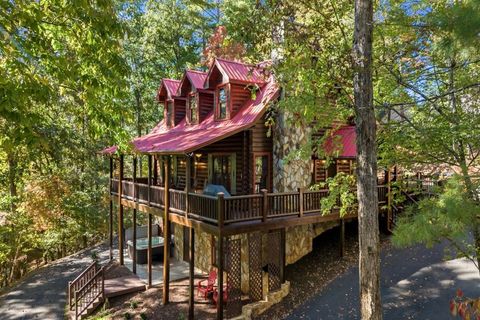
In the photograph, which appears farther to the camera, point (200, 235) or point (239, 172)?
point (200, 235)

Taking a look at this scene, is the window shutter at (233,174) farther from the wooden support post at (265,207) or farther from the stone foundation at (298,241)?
the wooden support post at (265,207)

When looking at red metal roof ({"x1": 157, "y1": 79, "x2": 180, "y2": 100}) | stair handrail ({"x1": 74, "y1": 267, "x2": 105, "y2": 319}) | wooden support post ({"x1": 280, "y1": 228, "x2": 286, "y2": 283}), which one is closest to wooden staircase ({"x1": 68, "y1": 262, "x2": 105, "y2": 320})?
stair handrail ({"x1": 74, "y1": 267, "x2": 105, "y2": 319})

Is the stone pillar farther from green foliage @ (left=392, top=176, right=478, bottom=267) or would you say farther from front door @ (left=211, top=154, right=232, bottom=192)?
green foliage @ (left=392, top=176, right=478, bottom=267)

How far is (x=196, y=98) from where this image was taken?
16062 mm

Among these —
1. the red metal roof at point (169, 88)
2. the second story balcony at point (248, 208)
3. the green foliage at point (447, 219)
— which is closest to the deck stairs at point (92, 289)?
the second story balcony at point (248, 208)

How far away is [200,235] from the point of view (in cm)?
1582

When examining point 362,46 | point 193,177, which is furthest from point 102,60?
point 193,177

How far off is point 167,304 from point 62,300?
522cm

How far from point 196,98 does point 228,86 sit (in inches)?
108

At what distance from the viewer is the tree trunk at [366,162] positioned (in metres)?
6.38

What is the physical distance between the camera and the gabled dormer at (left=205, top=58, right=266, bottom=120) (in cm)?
1387

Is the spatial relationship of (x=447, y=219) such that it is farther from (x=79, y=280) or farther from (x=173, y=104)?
(x=173, y=104)

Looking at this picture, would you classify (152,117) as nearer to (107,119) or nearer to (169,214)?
(169,214)

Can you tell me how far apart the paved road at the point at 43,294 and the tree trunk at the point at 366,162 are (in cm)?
1174
